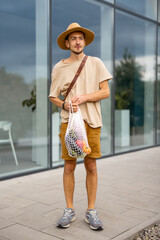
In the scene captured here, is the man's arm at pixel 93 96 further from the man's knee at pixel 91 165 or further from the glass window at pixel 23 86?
the glass window at pixel 23 86

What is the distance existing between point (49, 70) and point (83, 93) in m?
3.03

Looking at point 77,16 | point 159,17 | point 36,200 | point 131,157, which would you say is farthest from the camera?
point 159,17

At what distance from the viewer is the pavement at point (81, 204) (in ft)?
10.2

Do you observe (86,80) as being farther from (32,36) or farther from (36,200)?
(32,36)

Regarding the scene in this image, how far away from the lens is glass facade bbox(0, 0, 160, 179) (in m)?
5.49

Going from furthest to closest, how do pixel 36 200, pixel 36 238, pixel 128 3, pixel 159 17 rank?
pixel 159 17
pixel 128 3
pixel 36 200
pixel 36 238

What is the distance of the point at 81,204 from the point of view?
3.95 meters

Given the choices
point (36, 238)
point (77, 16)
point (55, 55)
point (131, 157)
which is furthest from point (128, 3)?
point (36, 238)

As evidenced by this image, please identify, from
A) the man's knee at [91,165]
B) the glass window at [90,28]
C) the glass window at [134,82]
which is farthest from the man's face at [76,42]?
the glass window at [134,82]

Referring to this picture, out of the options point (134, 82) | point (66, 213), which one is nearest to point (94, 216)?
point (66, 213)

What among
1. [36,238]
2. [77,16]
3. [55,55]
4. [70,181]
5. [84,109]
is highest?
[77,16]

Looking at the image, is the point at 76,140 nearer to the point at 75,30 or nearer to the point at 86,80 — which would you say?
the point at 86,80

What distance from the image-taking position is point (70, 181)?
3.30 m

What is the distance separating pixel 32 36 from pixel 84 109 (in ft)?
10.0
